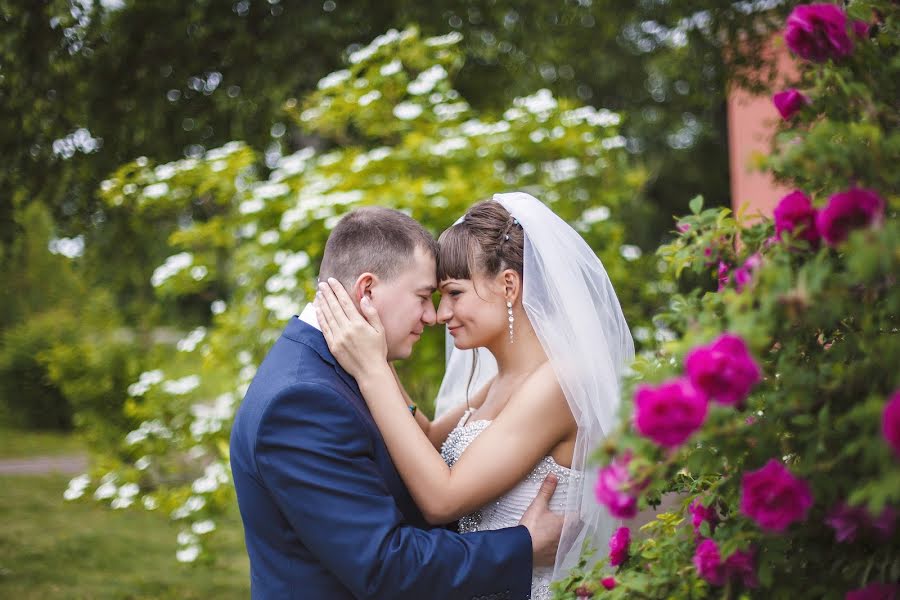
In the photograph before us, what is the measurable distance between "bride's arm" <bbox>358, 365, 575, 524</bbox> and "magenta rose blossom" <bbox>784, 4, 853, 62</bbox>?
1.42m

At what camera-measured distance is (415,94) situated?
6.08 meters

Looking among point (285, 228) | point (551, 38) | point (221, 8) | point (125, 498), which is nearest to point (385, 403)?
point (285, 228)

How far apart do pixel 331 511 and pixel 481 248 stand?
1123mm

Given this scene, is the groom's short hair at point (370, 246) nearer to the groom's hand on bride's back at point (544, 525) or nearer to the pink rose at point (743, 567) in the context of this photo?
the groom's hand on bride's back at point (544, 525)

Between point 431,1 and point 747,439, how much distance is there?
6.96 meters

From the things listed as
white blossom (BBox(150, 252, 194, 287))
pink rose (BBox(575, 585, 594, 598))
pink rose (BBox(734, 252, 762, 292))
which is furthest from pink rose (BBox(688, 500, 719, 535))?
white blossom (BBox(150, 252, 194, 287))

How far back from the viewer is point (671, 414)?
1.31 meters

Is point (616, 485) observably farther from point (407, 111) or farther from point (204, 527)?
point (407, 111)

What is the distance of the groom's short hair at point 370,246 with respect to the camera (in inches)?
109

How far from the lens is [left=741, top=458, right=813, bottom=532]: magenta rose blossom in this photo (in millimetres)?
1478

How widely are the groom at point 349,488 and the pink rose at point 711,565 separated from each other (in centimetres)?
86

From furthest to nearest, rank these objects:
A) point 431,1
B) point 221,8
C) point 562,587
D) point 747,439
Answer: point 431,1 → point 221,8 → point 562,587 → point 747,439

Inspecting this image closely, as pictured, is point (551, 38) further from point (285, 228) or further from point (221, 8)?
point (285, 228)

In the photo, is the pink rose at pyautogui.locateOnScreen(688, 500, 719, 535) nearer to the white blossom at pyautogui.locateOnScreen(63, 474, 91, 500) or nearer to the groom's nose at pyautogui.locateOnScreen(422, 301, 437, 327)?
the groom's nose at pyautogui.locateOnScreen(422, 301, 437, 327)
